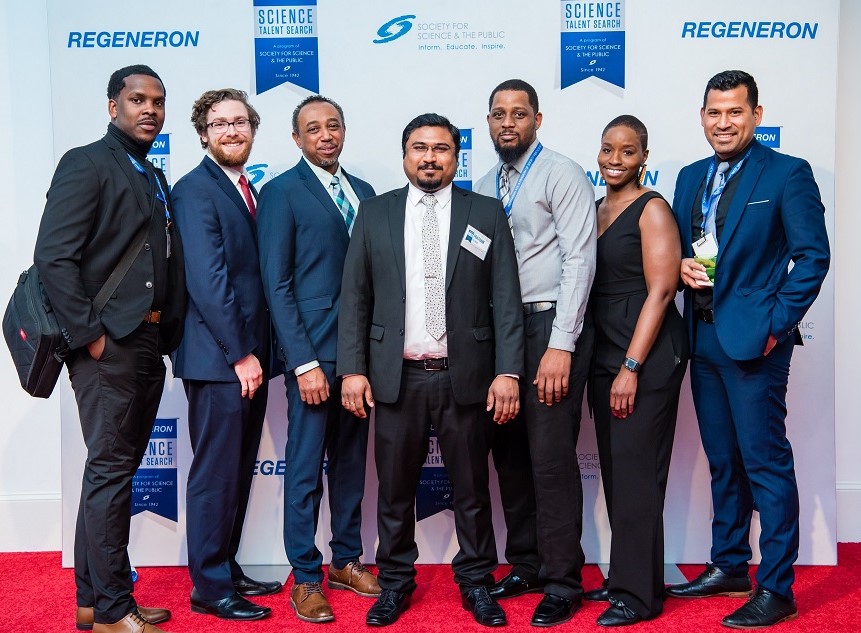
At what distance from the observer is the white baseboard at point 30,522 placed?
406cm

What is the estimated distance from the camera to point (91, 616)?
10.0 ft

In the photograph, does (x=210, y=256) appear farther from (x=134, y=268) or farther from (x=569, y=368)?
(x=569, y=368)

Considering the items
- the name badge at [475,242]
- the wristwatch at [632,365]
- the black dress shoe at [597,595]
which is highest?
the name badge at [475,242]

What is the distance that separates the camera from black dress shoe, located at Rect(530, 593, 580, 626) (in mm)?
3027

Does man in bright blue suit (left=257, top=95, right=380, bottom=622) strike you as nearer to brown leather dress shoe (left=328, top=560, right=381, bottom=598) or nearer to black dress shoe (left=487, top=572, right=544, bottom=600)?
brown leather dress shoe (left=328, top=560, right=381, bottom=598)

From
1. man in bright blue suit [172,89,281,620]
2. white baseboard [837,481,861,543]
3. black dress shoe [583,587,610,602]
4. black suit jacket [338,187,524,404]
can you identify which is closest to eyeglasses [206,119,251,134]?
man in bright blue suit [172,89,281,620]

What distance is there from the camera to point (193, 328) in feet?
10.3

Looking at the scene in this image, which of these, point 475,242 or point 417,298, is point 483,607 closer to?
point 417,298

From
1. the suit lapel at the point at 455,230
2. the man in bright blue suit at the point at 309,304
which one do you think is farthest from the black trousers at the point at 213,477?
the suit lapel at the point at 455,230

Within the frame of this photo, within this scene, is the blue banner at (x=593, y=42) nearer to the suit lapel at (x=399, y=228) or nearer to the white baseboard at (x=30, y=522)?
the suit lapel at (x=399, y=228)

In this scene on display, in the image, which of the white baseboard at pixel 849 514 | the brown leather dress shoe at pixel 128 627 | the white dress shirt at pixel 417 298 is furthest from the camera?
the white baseboard at pixel 849 514

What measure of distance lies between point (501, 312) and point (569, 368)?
1.09ft

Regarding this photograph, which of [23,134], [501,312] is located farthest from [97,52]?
[501,312]

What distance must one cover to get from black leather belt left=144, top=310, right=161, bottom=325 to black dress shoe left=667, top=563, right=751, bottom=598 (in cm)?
236
